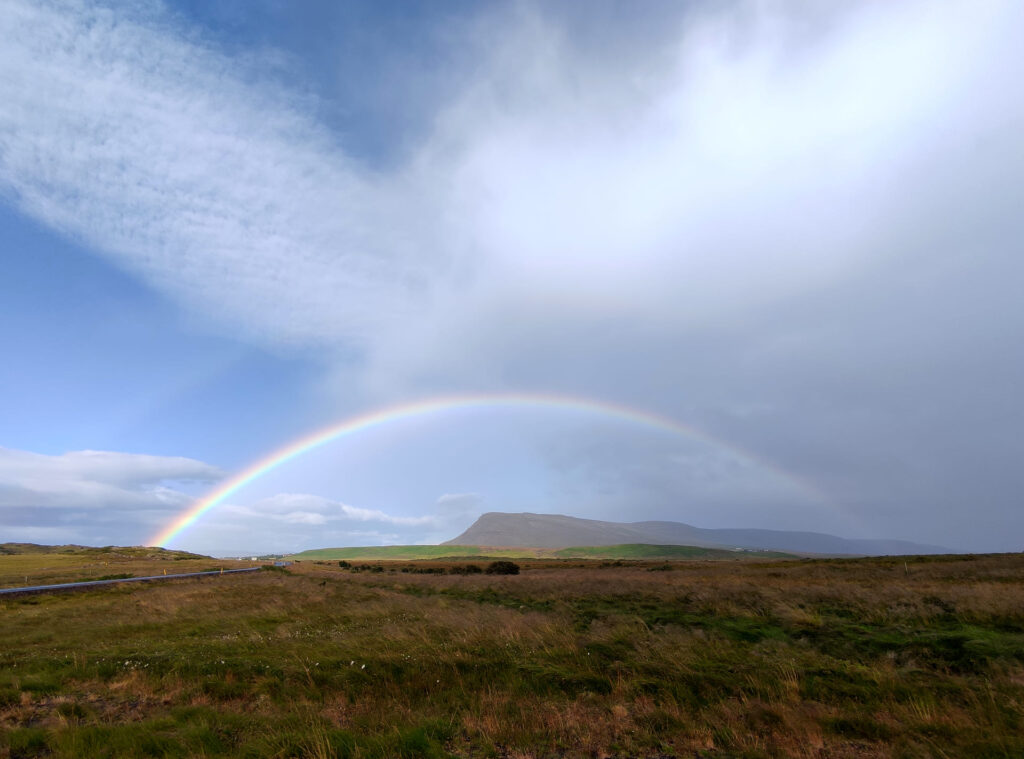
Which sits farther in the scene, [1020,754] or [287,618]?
[287,618]

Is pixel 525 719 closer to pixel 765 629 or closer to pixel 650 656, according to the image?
pixel 650 656

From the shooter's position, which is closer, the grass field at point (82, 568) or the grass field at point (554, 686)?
the grass field at point (554, 686)

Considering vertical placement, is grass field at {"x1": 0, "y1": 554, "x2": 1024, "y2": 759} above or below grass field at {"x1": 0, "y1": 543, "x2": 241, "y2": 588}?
above

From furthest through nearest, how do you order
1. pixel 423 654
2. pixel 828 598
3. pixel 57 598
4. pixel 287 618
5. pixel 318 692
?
pixel 57 598 < pixel 287 618 < pixel 828 598 < pixel 423 654 < pixel 318 692

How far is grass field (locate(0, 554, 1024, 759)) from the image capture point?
24.8 feet

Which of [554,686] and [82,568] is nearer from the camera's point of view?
[554,686]

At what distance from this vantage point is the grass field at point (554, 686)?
7562mm

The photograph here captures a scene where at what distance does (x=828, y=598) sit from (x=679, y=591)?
700 centimetres

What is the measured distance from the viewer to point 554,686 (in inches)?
408

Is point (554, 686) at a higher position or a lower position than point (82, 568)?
higher

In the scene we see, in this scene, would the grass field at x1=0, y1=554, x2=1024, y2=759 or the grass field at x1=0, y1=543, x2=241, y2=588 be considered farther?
the grass field at x1=0, y1=543, x2=241, y2=588

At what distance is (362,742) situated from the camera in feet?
24.6

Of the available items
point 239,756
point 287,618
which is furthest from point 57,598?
point 239,756

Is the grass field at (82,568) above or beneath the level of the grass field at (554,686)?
beneath
